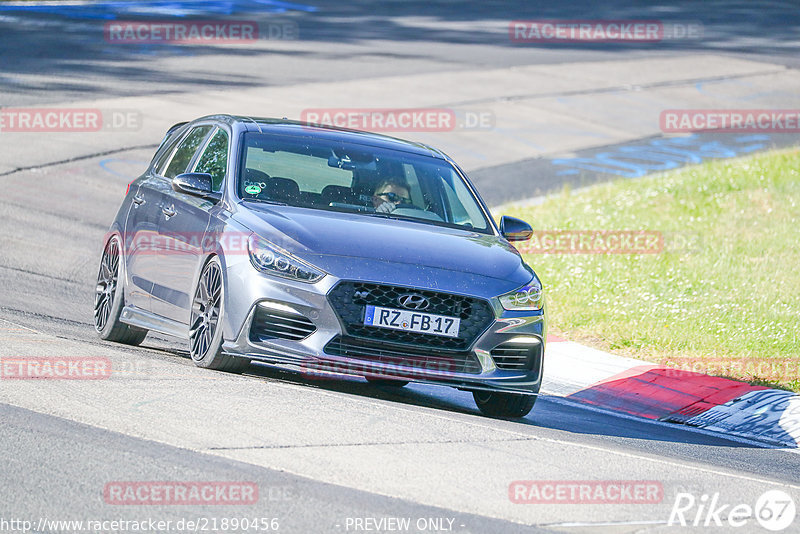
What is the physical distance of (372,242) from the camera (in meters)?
8.09

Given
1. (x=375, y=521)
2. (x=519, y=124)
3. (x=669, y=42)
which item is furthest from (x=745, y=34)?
(x=375, y=521)

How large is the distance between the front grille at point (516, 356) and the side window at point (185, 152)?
119 inches

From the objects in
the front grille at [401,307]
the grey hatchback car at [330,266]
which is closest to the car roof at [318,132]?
the grey hatchback car at [330,266]

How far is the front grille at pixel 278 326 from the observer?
777cm

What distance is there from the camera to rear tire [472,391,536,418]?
8.70 m

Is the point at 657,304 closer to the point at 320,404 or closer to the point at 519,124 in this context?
the point at 320,404

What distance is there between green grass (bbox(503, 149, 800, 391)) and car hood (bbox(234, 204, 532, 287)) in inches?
141

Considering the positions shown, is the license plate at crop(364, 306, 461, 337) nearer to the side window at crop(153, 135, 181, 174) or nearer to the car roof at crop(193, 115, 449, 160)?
the car roof at crop(193, 115, 449, 160)

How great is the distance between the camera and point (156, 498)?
557cm

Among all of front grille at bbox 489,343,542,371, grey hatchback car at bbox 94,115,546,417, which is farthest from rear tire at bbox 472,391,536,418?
front grille at bbox 489,343,542,371

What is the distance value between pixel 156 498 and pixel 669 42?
3511cm

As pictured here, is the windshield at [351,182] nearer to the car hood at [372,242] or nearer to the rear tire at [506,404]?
the car hood at [372,242]

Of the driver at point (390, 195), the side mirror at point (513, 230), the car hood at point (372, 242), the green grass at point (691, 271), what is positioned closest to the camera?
the car hood at point (372, 242)

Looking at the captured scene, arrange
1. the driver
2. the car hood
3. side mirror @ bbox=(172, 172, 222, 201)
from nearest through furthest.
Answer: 1. the car hood
2. side mirror @ bbox=(172, 172, 222, 201)
3. the driver
